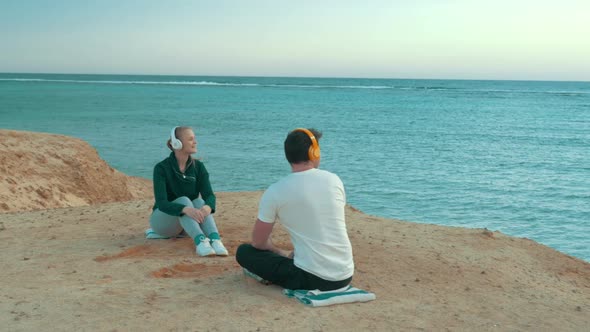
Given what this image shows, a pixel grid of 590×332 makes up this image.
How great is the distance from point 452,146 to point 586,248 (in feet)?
57.3

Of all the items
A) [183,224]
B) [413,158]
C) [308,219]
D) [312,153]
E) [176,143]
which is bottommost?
[413,158]

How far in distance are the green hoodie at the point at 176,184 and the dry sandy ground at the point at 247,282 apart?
21.5 inches

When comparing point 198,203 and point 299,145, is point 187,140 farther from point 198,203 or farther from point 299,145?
point 299,145

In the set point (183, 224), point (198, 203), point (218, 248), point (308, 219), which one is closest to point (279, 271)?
point (308, 219)

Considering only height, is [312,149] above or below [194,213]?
above

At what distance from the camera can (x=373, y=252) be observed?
7.22 m

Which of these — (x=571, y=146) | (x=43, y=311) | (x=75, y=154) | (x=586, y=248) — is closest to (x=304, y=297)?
(x=43, y=311)

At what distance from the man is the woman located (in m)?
1.60

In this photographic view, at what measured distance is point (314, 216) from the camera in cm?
502

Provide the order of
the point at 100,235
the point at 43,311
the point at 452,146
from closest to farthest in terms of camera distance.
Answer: the point at 43,311, the point at 100,235, the point at 452,146

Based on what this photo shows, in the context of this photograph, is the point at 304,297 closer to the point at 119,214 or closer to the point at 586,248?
the point at 119,214

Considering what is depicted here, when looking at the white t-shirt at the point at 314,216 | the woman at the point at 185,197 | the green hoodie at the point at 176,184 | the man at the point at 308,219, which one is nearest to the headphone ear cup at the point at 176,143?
the woman at the point at 185,197

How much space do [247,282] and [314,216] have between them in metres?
1.18

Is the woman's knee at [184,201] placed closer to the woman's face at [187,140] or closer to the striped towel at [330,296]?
the woman's face at [187,140]
